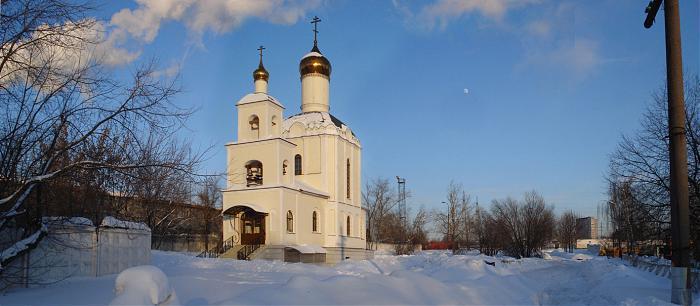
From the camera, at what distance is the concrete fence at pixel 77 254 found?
12961mm

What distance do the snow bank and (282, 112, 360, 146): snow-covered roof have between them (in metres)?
32.6

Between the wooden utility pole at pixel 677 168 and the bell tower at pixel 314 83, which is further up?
the bell tower at pixel 314 83

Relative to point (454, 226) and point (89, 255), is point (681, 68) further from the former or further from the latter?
point (454, 226)

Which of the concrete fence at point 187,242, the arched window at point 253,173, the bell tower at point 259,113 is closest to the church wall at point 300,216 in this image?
the arched window at point 253,173

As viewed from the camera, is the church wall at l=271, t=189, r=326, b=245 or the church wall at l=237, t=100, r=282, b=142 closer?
the church wall at l=271, t=189, r=326, b=245

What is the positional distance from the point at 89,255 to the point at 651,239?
19778 millimetres

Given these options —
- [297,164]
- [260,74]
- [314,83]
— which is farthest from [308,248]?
[314,83]

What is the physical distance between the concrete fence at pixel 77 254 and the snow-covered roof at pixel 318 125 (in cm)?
2191

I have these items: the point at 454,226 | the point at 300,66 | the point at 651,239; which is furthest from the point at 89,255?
the point at 454,226

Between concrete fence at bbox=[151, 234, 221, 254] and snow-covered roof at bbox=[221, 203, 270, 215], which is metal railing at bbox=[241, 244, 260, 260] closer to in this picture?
snow-covered roof at bbox=[221, 203, 270, 215]

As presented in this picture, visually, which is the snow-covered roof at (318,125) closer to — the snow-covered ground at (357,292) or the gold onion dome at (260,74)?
the gold onion dome at (260,74)

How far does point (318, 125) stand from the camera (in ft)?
131

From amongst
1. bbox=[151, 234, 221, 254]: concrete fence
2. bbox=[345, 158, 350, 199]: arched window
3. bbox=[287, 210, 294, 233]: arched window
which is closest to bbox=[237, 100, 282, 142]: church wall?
bbox=[287, 210, 294, 233]: arched window

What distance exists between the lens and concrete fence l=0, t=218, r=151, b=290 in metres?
13.0
